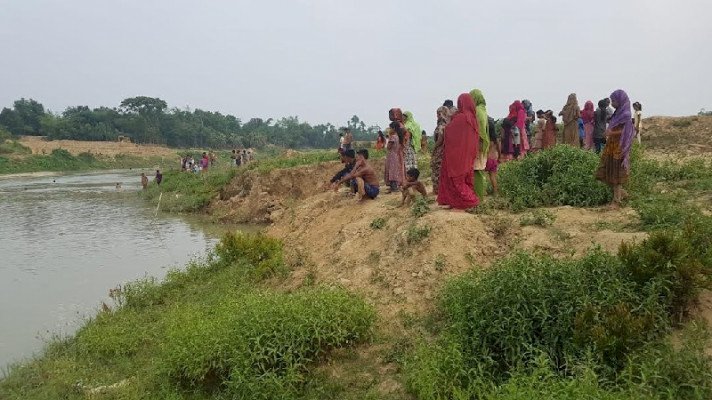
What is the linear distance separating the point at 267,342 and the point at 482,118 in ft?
14.0

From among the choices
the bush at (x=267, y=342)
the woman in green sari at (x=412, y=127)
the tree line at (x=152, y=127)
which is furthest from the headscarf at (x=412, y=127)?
the tree line at (x=152, y=127)

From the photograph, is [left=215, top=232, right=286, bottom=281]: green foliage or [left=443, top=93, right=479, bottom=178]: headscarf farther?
[left=215, top=232, right=286, bottom=281]: green foliage

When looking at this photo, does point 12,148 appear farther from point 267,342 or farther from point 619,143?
point 619,143

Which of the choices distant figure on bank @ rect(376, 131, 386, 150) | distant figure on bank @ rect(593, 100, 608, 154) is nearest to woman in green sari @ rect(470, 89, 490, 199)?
distant figure on bank @ rect(593, 100, 608, 154)

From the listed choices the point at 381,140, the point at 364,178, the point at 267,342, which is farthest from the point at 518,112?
the point at 267,342

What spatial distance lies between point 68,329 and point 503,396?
630 centimetres

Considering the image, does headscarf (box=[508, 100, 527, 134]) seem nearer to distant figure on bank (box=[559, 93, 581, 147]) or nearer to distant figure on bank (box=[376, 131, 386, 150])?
distant figure on bank (box=[559, 93, 581, 147])

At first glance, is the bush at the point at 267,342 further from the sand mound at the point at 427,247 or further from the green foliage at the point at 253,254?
the green foliage at the point at 253,254

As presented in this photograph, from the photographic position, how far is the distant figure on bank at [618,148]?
608 centimetres

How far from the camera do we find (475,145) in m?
6.88

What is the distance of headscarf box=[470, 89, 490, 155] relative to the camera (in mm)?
7090

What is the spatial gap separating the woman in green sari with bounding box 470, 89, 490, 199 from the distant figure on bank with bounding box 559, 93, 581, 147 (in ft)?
17.6

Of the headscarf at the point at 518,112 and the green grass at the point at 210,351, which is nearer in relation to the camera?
the green grass at the point at 210,351

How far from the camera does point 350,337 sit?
4.81 meters
